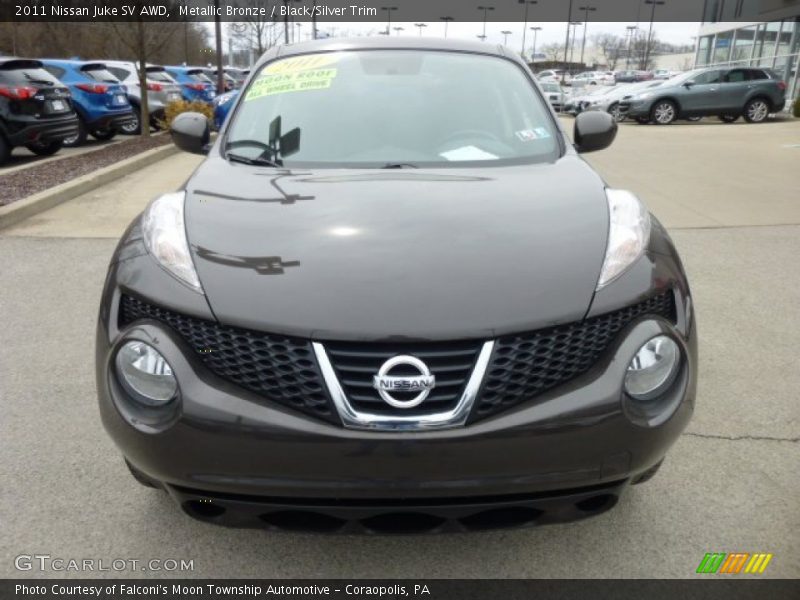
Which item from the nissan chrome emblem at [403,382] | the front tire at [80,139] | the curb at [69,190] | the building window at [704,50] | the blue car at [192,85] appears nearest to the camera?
the nissan chrome emblem at [403,382]

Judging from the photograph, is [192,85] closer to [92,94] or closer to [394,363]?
[92,94]

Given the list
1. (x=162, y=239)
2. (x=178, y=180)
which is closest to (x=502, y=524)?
(x=162, y=239)

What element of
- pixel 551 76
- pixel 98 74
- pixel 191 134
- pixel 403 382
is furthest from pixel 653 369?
pixel 551 76

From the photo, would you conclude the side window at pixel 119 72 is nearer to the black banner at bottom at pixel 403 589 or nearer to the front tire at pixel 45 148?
the front tire at pixel 45 148

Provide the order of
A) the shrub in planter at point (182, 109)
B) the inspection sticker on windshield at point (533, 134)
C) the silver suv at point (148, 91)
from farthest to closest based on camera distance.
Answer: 1. the silver suv at point (148, 91)
2. the shrub in planter at point (182, 109)
3. the inspection sticker on windshield at point (533, 134)

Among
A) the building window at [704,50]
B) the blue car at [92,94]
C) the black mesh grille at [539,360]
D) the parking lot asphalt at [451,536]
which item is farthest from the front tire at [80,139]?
the building window at [704,50]

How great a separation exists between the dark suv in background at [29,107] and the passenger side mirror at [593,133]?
377 inches

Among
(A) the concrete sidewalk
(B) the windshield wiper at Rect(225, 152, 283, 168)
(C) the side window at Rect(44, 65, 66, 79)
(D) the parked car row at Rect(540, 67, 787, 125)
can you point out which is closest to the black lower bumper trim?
(B) the windshield wiper at Rect(225, 152, 283, 168)

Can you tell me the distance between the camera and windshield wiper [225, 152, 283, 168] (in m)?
2.74

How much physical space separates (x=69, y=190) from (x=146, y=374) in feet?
22.6

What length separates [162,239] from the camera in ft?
6.79

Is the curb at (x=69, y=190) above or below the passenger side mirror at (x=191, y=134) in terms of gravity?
below

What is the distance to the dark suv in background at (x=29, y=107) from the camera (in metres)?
10.2

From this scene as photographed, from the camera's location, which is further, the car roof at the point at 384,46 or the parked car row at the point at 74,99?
the parked car row at the point at 74,99
